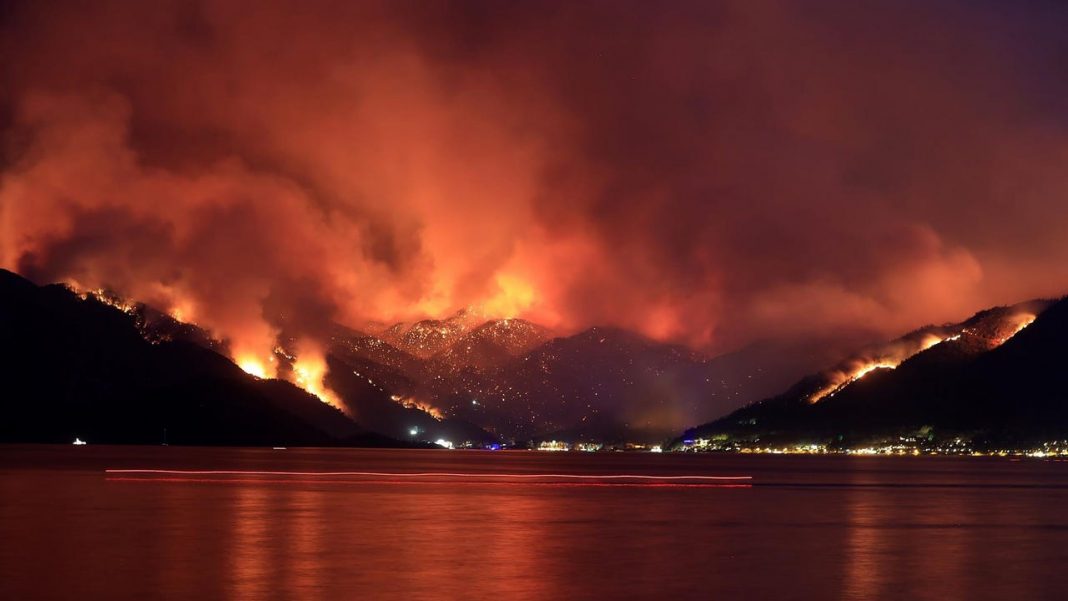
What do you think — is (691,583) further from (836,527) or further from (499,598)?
(836,527)

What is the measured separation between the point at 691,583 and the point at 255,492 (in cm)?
5065

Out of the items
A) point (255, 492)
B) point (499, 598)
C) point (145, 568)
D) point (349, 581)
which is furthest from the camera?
point (255, 492)

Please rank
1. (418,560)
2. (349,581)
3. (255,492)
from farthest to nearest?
(255,492), (418,560), (349,581)

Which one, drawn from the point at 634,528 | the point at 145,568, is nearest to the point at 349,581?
the point at 145,568

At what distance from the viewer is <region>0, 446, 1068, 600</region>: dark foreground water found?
33375 millimetres

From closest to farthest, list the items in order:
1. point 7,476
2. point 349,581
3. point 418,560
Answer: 1. point 349,581
2. point 418,560
3. point 7,476

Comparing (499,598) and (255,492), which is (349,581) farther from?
Result: (255,492)

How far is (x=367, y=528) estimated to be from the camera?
2008 inches

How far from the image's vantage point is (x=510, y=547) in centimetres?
4384

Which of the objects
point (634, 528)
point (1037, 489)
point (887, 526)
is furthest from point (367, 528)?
point (1037, 489)

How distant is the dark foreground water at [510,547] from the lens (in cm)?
3338

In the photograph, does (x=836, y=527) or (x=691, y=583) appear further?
(x=836, y=527)

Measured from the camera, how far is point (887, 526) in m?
57.9

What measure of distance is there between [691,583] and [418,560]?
27.8 feet
